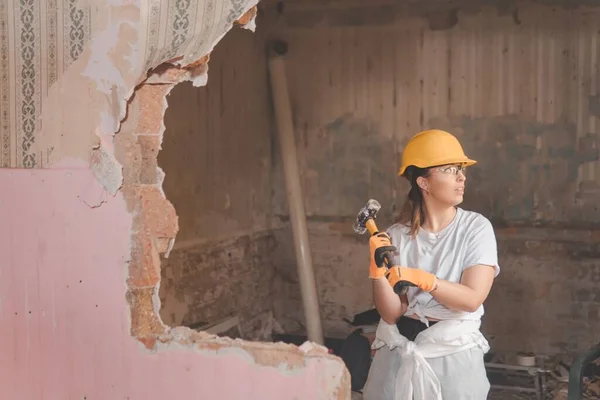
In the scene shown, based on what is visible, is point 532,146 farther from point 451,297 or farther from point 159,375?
point 159,375

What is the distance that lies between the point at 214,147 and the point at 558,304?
267 cm

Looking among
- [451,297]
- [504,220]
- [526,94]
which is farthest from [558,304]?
[451,297]

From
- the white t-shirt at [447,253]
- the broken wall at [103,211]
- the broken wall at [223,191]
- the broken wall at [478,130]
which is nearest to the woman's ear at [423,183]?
the white t-shirt at [447,253]

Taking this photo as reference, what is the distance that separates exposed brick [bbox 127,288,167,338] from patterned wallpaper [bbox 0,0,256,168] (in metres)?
0.64

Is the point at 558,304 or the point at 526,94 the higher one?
the point at 526,94

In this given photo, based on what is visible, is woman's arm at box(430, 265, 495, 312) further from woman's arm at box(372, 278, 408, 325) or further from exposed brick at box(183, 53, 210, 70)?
exposed brick at box(183, 53, 210, 70)

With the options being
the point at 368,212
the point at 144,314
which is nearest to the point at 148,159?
the point at 144,314

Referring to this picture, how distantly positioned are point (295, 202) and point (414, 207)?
2.70 m

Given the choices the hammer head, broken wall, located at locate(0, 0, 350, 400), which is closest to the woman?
the hammer head

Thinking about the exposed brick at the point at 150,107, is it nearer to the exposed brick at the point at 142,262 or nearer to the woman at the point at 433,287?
the exposed brick at the point at 142,262

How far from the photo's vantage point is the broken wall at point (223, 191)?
509 cm

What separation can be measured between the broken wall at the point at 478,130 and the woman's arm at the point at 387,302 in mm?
2745

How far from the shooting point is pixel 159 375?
9.80 ft

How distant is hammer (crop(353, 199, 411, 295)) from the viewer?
2.95m
